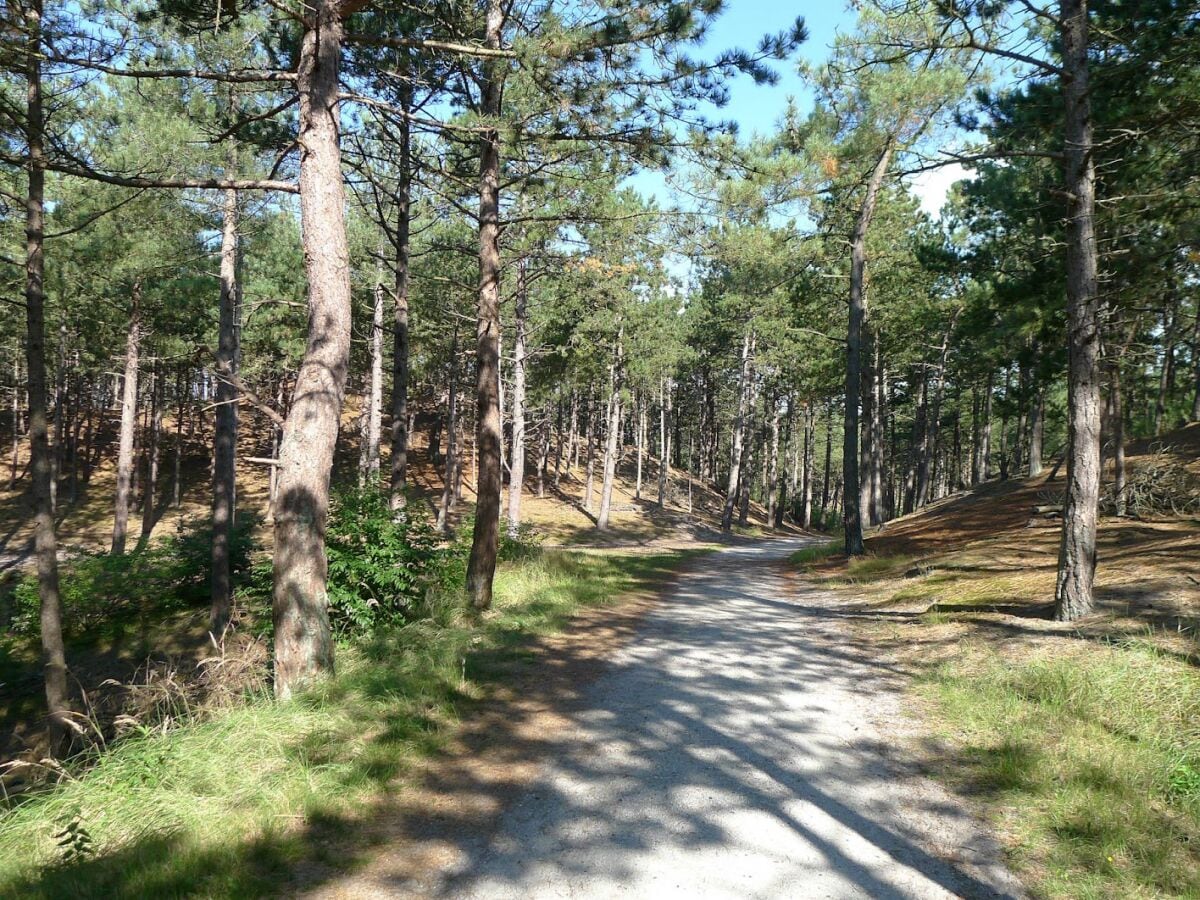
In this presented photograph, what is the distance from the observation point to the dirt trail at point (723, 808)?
3.07m

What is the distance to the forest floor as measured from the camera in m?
3.21

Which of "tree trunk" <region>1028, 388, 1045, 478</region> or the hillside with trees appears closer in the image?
the hillside with trees

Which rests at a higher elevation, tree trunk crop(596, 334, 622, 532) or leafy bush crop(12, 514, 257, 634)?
tree trunk crop(596, 334, 622, 532)

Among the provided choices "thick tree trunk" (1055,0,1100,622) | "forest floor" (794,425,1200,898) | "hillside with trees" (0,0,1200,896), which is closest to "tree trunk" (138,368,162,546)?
"hillside with trees" (0,0,1200,896)

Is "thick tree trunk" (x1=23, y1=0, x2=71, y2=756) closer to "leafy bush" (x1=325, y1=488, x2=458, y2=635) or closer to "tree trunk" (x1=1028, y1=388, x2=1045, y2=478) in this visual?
"leafy bush" (x1=325, y1=488, x2=458, y2=635)

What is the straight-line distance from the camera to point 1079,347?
267 inches

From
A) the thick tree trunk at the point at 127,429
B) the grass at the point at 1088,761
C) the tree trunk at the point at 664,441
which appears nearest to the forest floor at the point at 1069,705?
the grass at the point at 1088,761

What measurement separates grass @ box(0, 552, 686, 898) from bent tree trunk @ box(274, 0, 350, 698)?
0.54 meters

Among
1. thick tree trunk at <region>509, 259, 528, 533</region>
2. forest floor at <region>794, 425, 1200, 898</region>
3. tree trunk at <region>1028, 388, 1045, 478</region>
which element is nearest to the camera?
forest floor at <region>794, 425, 1200, 898</region>

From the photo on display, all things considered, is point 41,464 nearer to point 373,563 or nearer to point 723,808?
point 373,563

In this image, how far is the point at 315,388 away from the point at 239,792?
3213 mm

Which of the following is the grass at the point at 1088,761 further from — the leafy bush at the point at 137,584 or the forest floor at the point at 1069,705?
the leafy bush at the point at 137,584

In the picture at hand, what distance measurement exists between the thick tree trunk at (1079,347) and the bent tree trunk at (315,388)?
281 inches

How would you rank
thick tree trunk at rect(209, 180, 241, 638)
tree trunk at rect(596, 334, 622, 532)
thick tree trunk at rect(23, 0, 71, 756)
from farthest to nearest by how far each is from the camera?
tree trunk at rect(596, 334, 622, 532), thick tree trunk at rect(209, 180, 241, 638), thick tree trunk at rect(23, 0, 71, 756)
